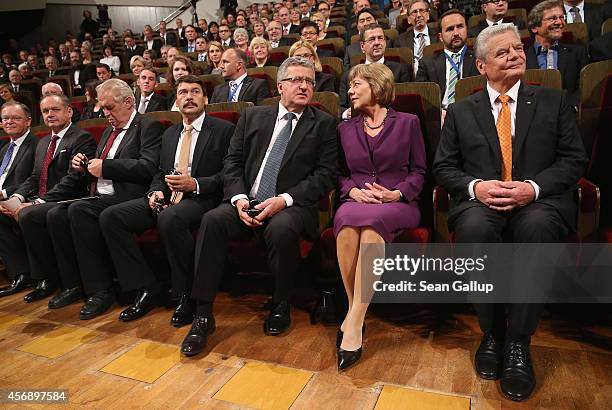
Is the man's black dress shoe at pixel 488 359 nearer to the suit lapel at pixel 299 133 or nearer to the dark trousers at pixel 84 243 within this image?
the suit lapel at pixel 299 133

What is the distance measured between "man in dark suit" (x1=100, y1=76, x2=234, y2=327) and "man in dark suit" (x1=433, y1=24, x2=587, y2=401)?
0.69 meters

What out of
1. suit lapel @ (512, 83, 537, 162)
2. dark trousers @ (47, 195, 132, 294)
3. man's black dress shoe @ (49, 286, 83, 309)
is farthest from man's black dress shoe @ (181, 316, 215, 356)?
suit lapel @ (512, 83, 537, 162)

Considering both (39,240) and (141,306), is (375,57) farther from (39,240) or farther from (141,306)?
(39,240)

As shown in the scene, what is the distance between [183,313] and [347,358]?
52 cm

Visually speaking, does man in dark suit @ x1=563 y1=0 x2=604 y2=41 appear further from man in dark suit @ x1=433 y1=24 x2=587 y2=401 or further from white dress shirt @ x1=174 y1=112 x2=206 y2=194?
white dress shirt @ x1=174 y1=112 x2=206 y2=194

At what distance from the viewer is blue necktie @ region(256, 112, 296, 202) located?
122 centimetres

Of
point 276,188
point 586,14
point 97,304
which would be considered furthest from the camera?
point 586,14

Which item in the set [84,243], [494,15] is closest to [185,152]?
[84,243]

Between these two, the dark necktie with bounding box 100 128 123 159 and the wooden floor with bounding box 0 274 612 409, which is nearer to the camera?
the wooden floor with bounding box 0 274 612 409

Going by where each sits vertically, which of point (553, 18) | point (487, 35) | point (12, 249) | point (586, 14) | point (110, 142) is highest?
point (586, 14)

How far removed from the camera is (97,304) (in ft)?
4.41

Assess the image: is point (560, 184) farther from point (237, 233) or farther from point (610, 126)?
point (237, 233)

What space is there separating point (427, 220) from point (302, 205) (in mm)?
363

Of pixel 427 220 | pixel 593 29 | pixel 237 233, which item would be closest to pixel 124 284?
pixel 237 233
